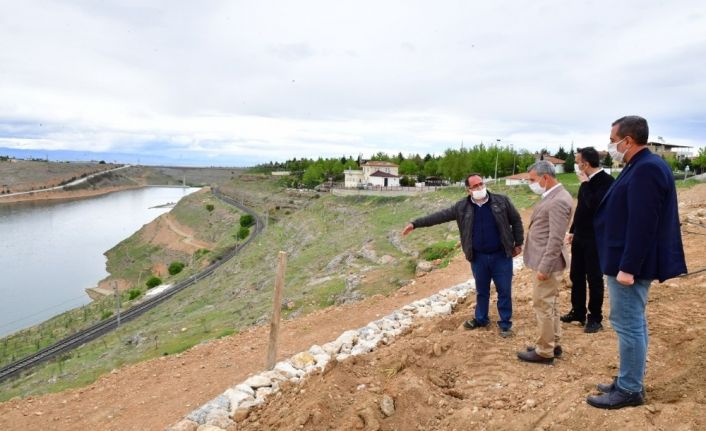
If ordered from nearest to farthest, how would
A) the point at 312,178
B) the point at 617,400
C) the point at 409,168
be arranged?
the point at 617,400, the point at 409,168, the point at 312,178

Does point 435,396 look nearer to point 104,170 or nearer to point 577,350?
point 577,350

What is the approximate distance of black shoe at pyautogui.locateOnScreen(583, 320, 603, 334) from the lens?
5.49 metres

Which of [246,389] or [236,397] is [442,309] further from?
[236,397]

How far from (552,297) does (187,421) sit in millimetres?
4191

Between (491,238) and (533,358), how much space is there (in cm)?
153

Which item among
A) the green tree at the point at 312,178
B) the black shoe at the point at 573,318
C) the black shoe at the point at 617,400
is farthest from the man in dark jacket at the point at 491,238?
Result: the green tree at the point at 312,178

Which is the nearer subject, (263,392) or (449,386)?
(449,386)

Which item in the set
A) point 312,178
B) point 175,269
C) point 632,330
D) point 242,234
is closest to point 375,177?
point 312,178

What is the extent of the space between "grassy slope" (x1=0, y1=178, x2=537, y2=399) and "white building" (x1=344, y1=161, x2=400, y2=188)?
24469mm

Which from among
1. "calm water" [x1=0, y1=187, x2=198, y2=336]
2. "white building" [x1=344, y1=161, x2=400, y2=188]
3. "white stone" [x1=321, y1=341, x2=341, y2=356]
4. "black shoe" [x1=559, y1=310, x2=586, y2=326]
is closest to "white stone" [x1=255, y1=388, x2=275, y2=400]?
"white stone" [x1=321, y1=341, x2=341, y2=356]

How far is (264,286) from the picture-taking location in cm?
2377

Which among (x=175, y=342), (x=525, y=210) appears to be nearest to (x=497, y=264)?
(x=175, y=342)

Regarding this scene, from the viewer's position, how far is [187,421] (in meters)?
5.25

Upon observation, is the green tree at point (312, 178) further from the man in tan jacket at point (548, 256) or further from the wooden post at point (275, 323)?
the man in tan jacket at point (548, 256)
